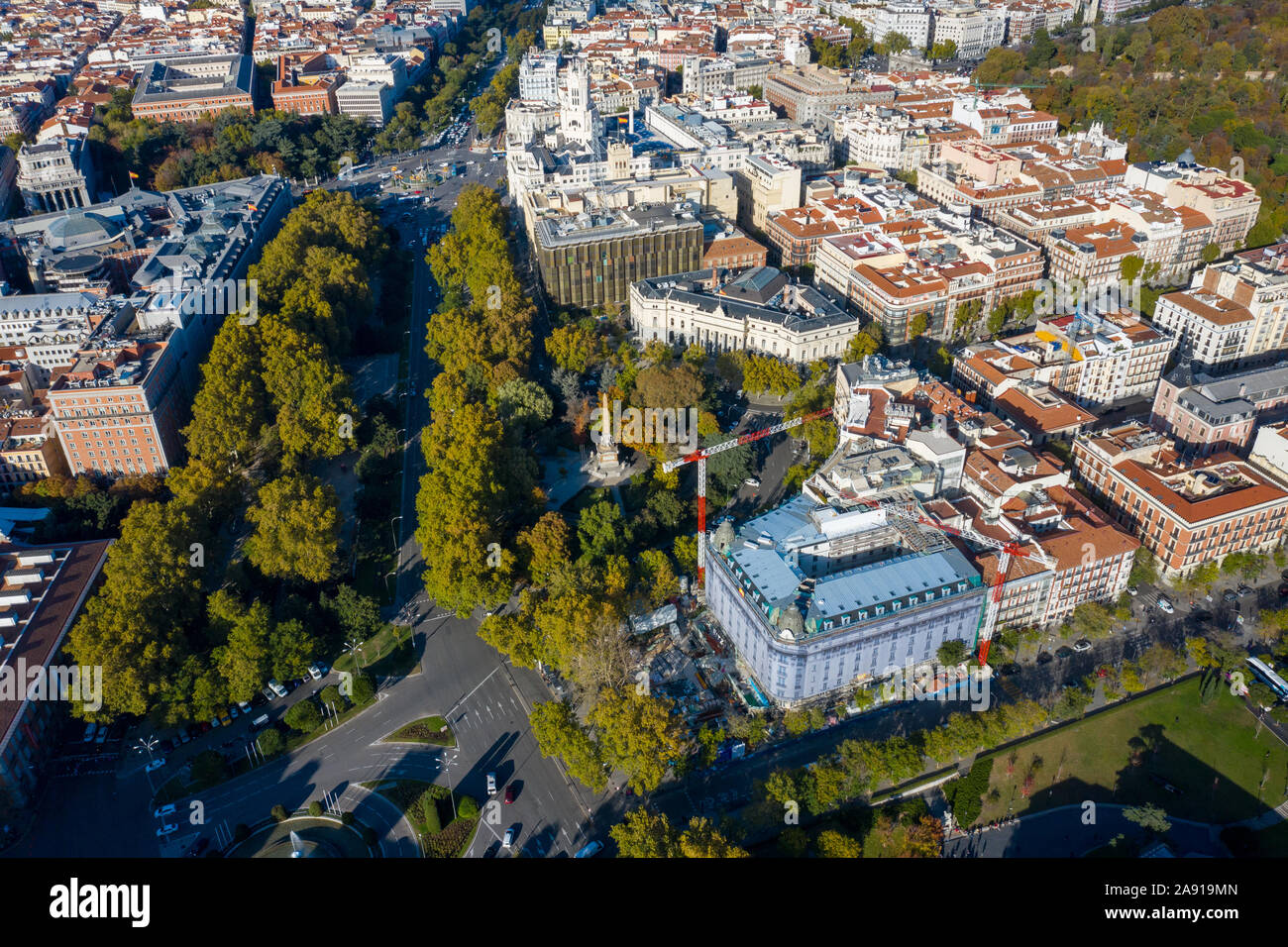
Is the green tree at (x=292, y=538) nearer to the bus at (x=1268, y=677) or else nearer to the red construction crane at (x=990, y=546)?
the red construction crane at (x=990, y=546)

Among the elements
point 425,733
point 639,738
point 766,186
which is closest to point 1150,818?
point 639,738

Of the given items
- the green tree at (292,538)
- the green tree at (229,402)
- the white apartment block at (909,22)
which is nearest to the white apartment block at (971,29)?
the white apartment block at (909,22)
